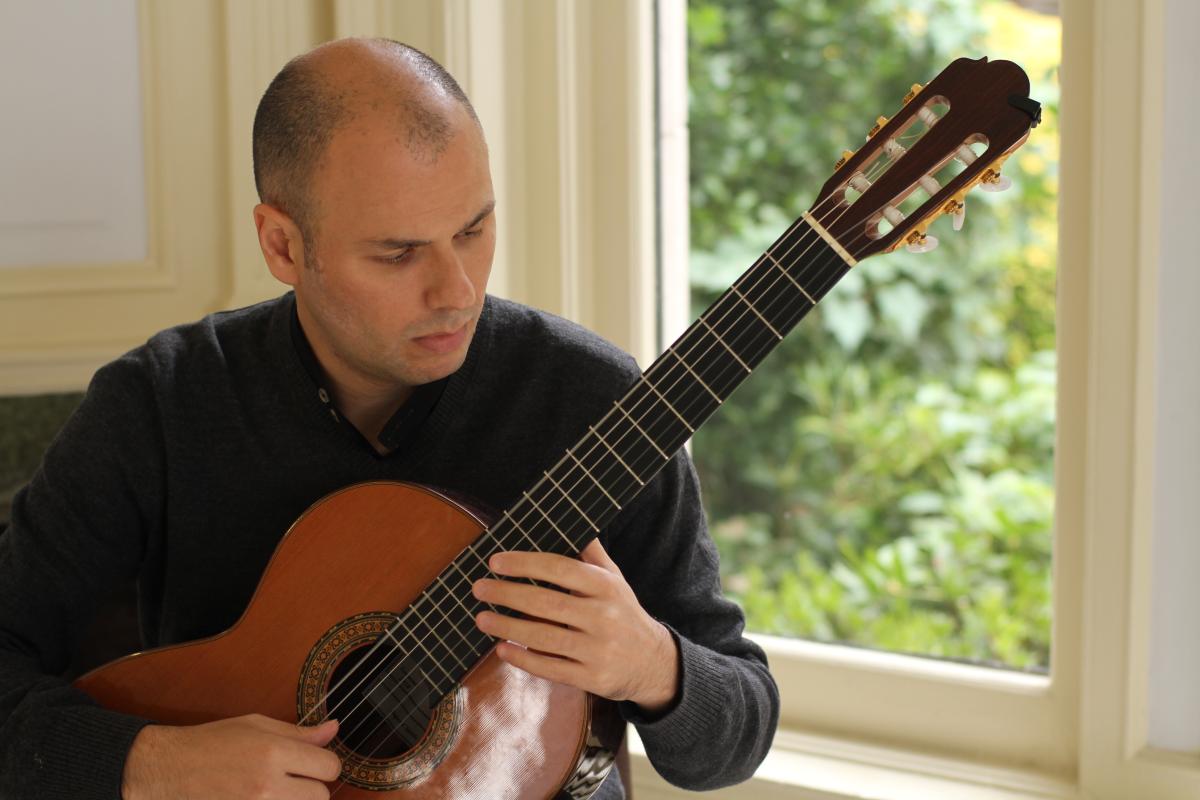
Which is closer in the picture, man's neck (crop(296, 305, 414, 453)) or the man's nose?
the man's nose

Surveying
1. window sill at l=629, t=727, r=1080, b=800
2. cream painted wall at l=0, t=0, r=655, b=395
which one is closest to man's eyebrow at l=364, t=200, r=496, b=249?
cream painted wall at l=0, t=0, r=655, b=395

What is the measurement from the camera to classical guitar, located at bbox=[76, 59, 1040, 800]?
3.36 feet

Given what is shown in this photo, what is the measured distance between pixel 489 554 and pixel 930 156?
1.65 ft

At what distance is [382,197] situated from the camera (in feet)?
3.67

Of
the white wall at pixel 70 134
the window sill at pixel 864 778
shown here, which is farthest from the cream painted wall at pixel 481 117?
the window sill at pixel 864 778

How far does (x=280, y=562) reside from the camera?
113 cm

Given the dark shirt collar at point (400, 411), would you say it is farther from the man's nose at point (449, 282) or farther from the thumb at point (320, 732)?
the thumb at point (320, 732)

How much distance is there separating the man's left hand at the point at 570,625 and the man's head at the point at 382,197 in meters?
0.25

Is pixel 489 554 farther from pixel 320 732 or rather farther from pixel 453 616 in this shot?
pixel 320 732

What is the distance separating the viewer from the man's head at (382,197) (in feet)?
3.68

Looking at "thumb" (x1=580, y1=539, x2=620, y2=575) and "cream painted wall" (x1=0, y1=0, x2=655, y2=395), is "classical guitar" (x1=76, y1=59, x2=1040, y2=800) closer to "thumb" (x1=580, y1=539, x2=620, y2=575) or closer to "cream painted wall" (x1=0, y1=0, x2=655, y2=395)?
"thumb" (x1=580, y1=539, x2=620, y2=575)

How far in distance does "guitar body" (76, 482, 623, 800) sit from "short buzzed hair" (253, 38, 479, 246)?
296mm

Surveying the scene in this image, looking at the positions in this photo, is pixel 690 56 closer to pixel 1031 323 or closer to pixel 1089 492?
pixel 1031 323

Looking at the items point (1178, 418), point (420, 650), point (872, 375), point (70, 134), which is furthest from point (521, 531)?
point (872, 375)
